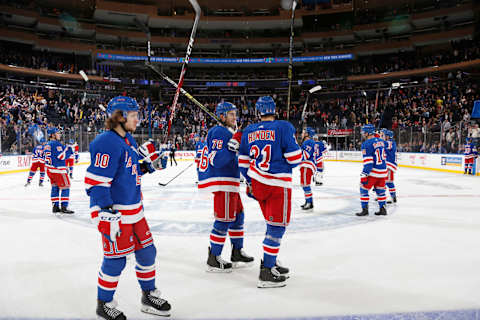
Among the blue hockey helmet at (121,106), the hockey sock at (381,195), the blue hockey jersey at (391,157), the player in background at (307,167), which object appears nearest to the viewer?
the blue hockey helmet at (121,106)

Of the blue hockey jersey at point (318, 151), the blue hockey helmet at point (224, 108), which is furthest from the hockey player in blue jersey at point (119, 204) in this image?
the blue hockey jersey at point (318, 151)

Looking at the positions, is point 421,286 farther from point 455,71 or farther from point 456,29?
point 456,29

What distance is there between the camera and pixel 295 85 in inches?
1318

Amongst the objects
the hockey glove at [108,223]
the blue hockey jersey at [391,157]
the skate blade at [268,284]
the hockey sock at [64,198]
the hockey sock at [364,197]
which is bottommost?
the skate blade at [268,284]

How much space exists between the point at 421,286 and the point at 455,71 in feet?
94.7

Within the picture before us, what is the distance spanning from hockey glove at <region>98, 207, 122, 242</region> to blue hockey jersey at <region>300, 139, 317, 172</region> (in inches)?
210

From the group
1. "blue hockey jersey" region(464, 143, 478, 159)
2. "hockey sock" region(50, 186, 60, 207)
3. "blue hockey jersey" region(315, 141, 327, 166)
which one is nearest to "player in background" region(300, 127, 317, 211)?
"blue hockey jersey" region(315, 141, 327, 166)

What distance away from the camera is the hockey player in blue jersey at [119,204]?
2236 millimetres

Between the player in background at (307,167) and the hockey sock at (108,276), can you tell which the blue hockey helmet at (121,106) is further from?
the player in background at (307,167)

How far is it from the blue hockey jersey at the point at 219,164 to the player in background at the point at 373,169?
3.45 m

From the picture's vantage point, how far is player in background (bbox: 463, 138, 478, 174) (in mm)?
12792

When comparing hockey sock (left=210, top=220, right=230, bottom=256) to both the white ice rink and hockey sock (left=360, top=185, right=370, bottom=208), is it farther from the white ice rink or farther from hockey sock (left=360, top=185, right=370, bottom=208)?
hockey sock (left=360, top=185, right=370, bottom=208)

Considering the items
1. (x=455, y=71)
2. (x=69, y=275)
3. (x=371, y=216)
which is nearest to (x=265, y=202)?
(x=69, y=275)

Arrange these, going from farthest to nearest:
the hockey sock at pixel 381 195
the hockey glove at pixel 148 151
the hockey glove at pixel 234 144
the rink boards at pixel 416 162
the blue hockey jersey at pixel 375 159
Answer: the rink boards at pixel 416 162 < the hockey sock at pixel 381 195 < the blue hockey jersey at pixel 375 159 < the hockey glove at pixel 234 144 < the hockey glove at pixel 148 151
